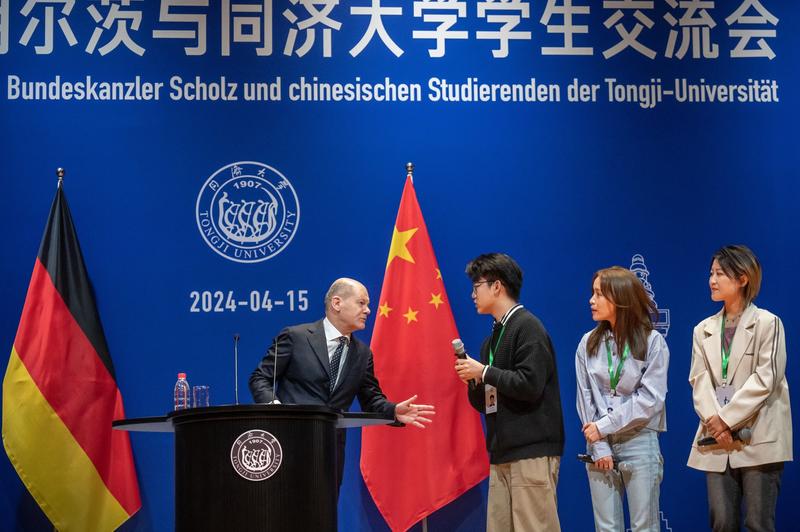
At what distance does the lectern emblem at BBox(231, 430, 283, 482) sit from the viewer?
11.5 ft

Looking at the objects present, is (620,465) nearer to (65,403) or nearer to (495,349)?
(495,349)

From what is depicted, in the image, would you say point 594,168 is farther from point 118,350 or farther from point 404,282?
point 118,350

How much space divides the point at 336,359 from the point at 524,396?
1.10 m

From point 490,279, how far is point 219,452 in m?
1.85

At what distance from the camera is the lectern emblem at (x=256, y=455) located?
3496 mm

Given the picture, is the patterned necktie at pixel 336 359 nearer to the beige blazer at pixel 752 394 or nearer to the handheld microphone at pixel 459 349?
the handheld microphone at pixel 459 349

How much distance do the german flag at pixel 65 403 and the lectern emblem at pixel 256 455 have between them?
2.06 metres

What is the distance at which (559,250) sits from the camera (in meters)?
5.86

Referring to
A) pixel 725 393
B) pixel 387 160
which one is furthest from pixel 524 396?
pixel 387 160

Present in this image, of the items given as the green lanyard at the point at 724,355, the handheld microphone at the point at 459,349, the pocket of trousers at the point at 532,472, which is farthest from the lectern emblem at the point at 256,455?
the green lanyard at the point at 724,355

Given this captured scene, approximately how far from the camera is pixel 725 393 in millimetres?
4668

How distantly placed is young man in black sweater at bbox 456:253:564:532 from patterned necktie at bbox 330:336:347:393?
0.73 meters

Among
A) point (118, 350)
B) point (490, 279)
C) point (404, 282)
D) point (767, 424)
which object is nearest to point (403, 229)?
point (404, 282)

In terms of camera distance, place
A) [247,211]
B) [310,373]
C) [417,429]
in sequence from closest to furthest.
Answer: [310,373] → [417,429] → [247,211]
